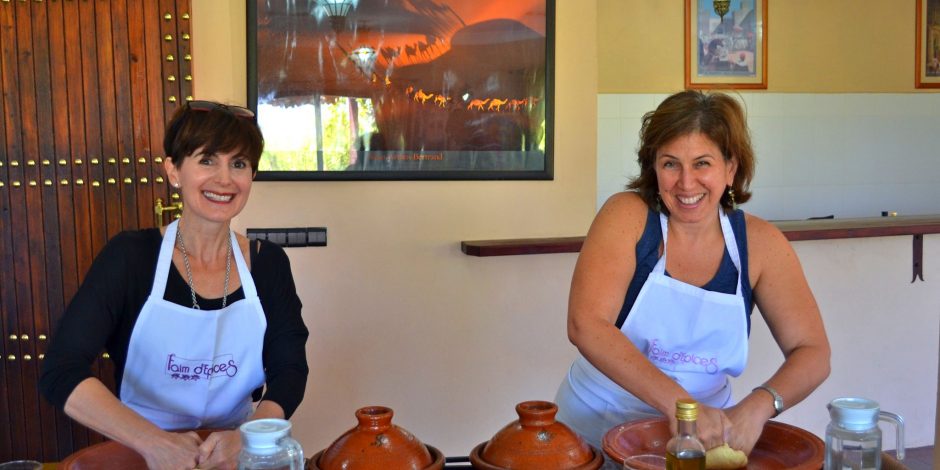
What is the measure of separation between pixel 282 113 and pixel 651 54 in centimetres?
285

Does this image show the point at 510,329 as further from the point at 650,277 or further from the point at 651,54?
the point at 651,54

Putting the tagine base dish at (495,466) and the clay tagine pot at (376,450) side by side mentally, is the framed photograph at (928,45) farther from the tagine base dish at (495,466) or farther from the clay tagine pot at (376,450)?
the clay tagine pot at (376,450)

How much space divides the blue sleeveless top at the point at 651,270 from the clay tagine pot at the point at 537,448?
0.59 m

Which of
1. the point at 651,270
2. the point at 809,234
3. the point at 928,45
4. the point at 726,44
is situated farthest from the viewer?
the point at 928,45

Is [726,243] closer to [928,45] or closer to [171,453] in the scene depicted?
[171,453]

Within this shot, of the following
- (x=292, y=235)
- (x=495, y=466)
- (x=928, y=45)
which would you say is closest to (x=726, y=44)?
(x=928, y=45)

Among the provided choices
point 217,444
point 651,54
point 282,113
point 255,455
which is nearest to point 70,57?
point 282,113

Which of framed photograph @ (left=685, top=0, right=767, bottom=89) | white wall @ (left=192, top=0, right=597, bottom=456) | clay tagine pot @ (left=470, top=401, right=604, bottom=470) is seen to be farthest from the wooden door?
framed photograph @ (left=685, top=0, right=767, bottom=89)

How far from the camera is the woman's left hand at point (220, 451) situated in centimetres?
166

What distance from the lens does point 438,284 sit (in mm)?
3752

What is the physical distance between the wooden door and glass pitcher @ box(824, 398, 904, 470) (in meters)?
2.64

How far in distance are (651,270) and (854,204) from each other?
172 inches

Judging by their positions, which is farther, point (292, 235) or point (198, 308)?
point (292, 235)

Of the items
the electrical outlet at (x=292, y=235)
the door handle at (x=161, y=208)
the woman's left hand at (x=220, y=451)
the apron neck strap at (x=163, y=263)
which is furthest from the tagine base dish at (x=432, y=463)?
the door handle at (x=161, y=208)
